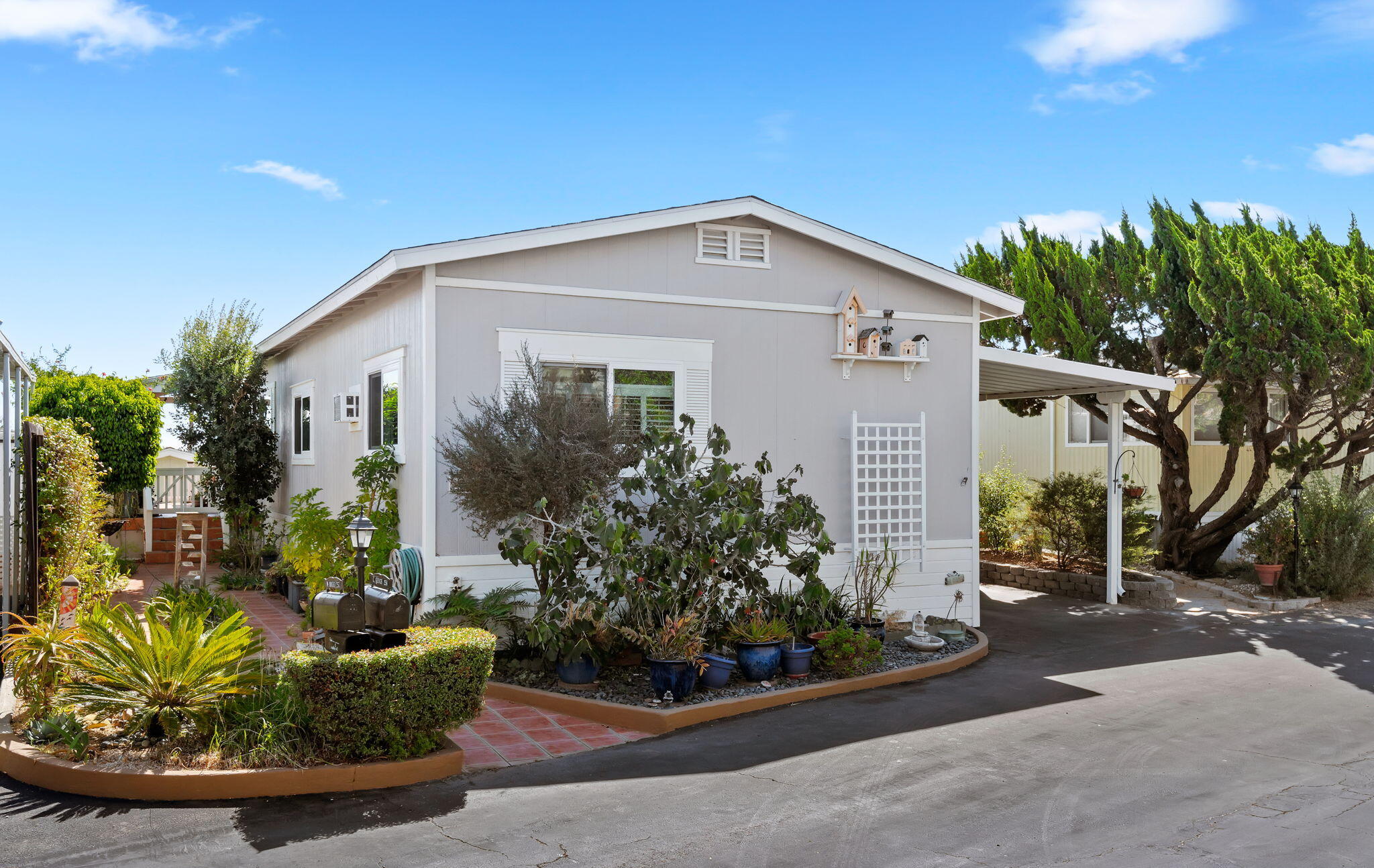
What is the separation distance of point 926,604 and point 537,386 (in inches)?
194

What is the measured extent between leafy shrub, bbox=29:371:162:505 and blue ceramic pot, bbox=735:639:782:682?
35.2 feet

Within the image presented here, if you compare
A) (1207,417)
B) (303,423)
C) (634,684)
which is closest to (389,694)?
(634,684)

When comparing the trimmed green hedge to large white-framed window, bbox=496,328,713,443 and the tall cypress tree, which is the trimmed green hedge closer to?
large white-framed window, bbox=496,328,713,443

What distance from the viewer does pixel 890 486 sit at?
10039 mm

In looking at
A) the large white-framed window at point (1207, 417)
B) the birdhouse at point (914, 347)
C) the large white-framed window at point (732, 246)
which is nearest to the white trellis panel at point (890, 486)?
the birdhouse at point (914, 347)

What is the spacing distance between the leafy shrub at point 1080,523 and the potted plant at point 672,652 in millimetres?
8027

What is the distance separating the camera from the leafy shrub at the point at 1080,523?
530 inches

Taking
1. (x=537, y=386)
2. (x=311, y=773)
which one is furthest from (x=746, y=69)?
(x=311, y=773)

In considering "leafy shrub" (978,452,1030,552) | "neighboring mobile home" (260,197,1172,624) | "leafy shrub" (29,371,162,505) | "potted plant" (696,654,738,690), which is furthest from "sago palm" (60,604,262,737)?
"leafy shrub" (978,452,1030,552)

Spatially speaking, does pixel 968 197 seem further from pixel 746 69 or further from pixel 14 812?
pixel 14 812

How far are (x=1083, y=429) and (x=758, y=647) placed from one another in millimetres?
12973

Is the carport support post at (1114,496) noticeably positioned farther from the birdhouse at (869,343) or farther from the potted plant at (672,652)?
the potted plant at (672,652)

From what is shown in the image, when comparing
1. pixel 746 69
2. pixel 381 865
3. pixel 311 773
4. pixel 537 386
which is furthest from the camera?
pixel 746 69

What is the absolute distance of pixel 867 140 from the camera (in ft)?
43.0
